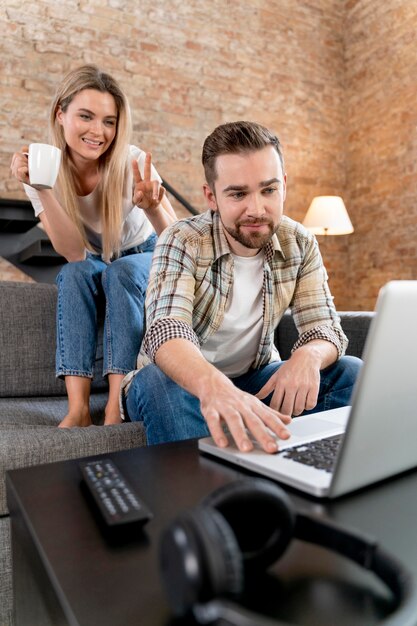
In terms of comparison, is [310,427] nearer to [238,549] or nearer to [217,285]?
[238,549]

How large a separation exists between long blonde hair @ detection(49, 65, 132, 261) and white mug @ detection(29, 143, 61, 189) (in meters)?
0.21

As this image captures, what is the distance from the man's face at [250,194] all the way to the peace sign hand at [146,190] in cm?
37

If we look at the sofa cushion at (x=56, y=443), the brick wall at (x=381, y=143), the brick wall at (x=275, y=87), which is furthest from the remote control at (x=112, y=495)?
the brick wall at (x=381, y=143)

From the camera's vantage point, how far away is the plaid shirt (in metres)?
1.27

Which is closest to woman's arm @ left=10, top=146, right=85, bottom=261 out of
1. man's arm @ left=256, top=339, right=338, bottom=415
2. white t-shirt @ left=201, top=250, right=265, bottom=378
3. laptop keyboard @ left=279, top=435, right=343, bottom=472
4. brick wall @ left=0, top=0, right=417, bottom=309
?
white t-shirt @ left=201, top=250, right=265, bottom=378

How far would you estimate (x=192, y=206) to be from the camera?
4.30 meters

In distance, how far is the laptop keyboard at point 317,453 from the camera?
677 mm

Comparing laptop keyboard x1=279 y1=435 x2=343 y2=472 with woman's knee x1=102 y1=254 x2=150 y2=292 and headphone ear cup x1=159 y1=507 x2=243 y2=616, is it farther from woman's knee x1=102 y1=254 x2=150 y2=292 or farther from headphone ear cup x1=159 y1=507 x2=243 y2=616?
woman's knee x1=102 y1=254 x2=150 y2=292

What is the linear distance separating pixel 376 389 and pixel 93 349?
1250 millimetres

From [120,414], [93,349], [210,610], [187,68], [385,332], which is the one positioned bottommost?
[120,414]

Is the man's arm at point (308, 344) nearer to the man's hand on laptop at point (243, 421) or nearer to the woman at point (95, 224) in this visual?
the man's hand on laptop at point (243, 421)

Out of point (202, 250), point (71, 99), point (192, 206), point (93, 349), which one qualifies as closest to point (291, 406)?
point (202, 250)

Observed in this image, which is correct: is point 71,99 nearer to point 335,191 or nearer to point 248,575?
point 248,575

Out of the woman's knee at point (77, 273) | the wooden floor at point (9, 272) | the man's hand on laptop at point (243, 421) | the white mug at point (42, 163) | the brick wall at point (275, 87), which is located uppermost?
the brick wall at point (275, 87)
